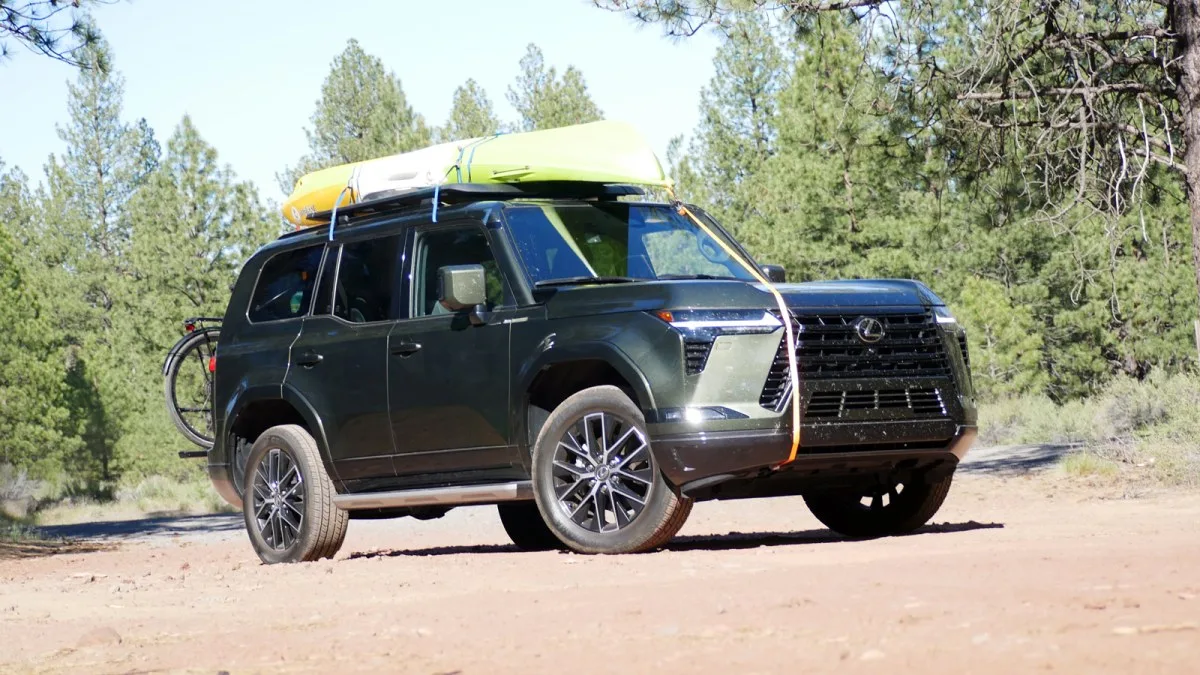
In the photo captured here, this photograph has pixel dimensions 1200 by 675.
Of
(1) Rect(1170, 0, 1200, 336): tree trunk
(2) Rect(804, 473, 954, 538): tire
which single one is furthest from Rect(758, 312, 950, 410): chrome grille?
(1) Rect(1170, 0, 1200, 336): tree trunk

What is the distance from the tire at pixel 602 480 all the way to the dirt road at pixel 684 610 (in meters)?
0.19

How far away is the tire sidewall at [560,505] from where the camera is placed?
8305mm

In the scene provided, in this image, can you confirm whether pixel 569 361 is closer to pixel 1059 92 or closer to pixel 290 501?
pixel 290 501

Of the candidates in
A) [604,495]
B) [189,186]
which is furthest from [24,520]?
[604,495]

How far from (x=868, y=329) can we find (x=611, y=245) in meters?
1.70

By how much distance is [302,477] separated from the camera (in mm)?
9969

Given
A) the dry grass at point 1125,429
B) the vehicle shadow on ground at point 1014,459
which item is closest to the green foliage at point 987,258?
the dry grass at point 1125,429

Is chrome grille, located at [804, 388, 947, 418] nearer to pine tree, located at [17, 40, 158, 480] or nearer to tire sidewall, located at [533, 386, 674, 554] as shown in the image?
tire sidewall, located at [533, 386, 674, 554]

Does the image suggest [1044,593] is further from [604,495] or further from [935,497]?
[935,497]

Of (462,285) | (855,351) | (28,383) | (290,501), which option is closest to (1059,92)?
(855,351)

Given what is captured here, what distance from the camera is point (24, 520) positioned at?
29938 millimetres

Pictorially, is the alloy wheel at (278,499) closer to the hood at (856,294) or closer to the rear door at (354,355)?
the rear door at (354,355)

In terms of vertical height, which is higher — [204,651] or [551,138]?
[551,138]

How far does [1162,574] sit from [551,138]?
4.81 meters
